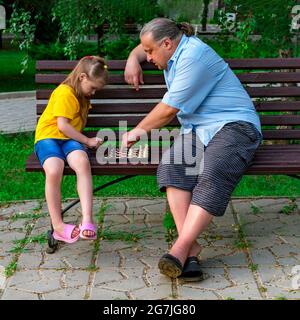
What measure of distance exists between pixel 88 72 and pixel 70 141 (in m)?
0.42

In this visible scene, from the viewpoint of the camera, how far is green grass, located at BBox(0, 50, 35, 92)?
13234 millimetres

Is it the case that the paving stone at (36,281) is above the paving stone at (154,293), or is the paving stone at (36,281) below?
below

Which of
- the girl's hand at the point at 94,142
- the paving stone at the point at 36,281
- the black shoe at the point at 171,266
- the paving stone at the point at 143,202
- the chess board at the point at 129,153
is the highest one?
the girl's hand at the point at 94,142

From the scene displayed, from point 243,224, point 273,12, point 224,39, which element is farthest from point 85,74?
point 224,39

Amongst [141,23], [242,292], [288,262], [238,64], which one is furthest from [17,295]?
[141,23]

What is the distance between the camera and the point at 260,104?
4945mm

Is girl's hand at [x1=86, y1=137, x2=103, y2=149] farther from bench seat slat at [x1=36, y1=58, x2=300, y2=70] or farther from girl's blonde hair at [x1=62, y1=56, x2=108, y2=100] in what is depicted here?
bench seat slat at [x1=36, y1=58, x2=300, y2=70]

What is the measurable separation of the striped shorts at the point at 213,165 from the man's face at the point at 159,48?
448mm

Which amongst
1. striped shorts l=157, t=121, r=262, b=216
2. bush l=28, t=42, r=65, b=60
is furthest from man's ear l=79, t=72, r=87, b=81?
bush l=28, t=42, r=65, b=60

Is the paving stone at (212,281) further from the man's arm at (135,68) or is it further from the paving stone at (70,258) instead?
the man's arm at (135,68)

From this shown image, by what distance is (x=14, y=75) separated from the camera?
15375mm

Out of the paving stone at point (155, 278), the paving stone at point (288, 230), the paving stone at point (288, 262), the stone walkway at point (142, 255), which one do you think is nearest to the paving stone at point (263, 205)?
the stone walkway at point (142, 255)

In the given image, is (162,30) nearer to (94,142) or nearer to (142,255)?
(94,142)

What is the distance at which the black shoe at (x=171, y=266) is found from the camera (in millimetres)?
3855
